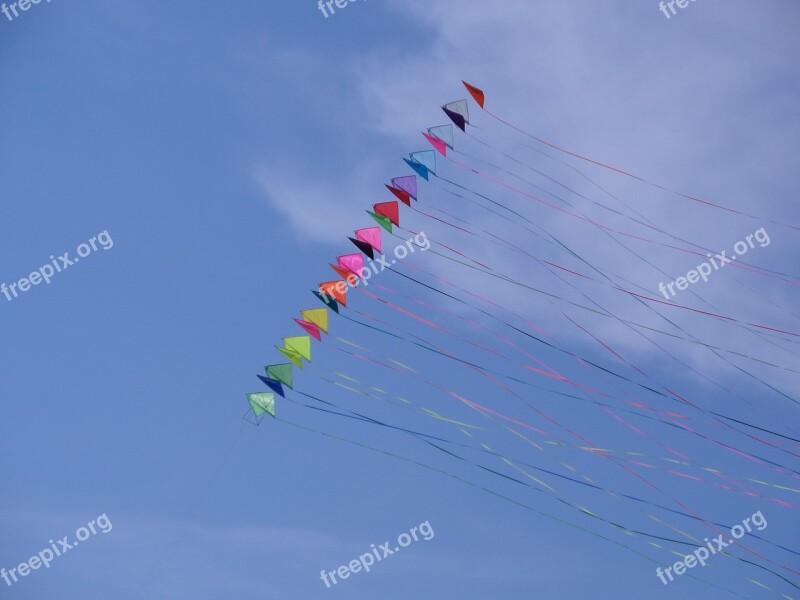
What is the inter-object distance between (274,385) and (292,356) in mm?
1004

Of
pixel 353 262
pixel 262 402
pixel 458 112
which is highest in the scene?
pixel 458 112

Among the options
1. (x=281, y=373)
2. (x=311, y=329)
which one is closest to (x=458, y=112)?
(x=311, y=329)

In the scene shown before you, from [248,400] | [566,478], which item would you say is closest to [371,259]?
[248,400]

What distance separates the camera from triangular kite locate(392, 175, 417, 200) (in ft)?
89.1

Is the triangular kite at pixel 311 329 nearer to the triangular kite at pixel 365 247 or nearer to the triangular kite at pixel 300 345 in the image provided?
the triangular kite at pixel 300 345

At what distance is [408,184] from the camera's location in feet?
89.2

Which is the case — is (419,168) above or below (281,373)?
above

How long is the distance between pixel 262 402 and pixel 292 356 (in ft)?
5.10

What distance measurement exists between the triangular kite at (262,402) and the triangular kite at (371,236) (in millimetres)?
5166

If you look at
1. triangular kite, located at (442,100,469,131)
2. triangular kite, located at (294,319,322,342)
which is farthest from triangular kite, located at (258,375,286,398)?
triangular kite, located at (442,100,469,131)

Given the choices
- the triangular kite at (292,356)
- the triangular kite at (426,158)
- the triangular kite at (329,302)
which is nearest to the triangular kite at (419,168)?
the triangular kite at (426,158)

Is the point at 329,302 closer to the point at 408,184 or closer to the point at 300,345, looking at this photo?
the point at 300,345

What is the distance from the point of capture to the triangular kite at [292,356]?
2656 cm

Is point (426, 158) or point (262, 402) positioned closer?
point (262, 402)
